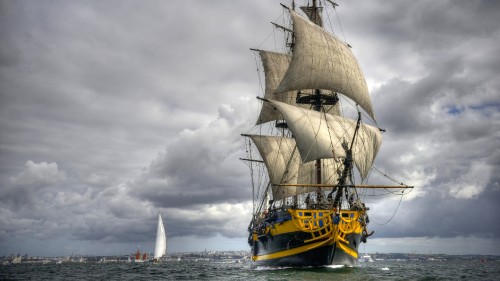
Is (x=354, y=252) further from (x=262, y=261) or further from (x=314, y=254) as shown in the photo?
(x=262, y=261)

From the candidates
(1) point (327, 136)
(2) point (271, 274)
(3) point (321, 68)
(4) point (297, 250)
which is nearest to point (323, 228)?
(4) point (297, 250)

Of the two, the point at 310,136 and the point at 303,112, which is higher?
the point at 303,112

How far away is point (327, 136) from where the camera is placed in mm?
47250

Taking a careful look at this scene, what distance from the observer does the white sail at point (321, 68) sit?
4894cm

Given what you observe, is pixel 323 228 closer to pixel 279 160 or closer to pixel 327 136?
pixel 327 136

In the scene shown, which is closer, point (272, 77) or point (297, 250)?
point (297, 250)

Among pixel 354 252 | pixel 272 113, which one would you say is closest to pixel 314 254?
pixel 354 252

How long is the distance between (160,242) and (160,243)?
33 cm

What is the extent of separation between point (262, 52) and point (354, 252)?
37533 millimetres

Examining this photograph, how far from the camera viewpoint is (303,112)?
160 ft

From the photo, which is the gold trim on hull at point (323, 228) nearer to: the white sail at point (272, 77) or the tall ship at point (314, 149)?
the tall ship at point (314, 149)

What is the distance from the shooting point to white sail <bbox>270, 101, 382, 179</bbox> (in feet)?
149

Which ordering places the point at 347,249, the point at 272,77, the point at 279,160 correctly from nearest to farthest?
the point at 347,249 < the point at 279,160 < the point at 272,77

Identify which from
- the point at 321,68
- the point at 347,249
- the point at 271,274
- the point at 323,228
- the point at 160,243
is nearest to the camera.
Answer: the point at 271,274
